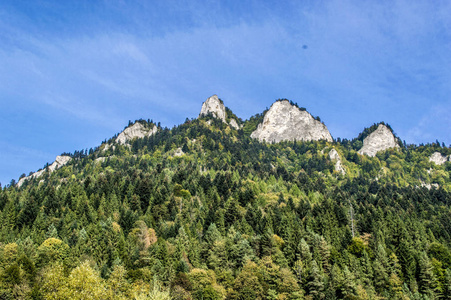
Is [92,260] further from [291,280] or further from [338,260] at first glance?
[338,260]

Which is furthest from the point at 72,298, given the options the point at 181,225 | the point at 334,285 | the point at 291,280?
the point at 181,225

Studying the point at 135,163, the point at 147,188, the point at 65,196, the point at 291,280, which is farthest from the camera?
the point at 135,163

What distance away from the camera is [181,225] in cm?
9975

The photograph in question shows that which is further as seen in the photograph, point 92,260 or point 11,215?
point 11,215

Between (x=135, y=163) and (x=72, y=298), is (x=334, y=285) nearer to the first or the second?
(x=72, y=298)

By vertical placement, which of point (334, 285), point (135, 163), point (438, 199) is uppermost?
point (135, 163)

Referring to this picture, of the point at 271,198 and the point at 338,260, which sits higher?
the point at 271,198

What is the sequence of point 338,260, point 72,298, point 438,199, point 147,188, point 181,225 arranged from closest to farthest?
point 72,298, point 338,260, point 181,225, point 147,188, point 438,199

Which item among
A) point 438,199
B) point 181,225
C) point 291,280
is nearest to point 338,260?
point 291,280

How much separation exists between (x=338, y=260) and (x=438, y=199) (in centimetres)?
9277

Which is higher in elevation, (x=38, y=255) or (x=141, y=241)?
(x=141, y=241)

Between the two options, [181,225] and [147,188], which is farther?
[147,188]

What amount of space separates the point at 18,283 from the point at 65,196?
172ft

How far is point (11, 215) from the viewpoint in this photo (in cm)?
10269
